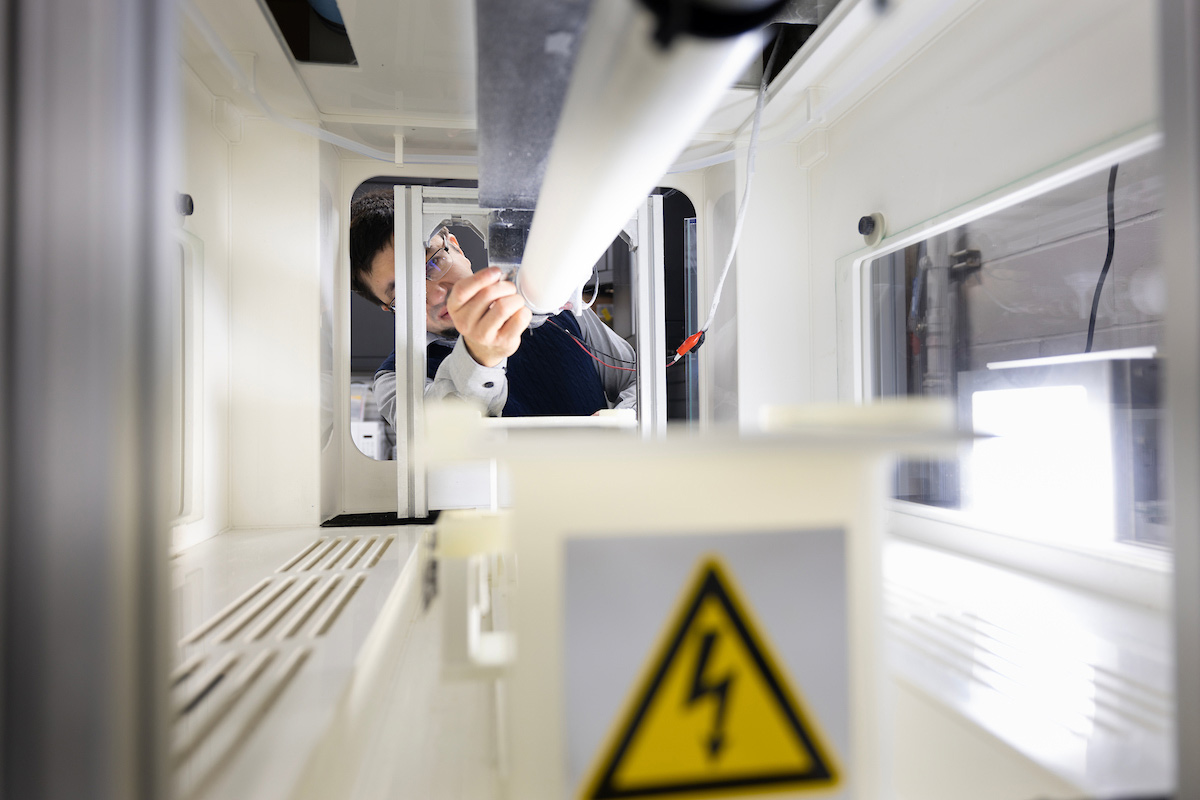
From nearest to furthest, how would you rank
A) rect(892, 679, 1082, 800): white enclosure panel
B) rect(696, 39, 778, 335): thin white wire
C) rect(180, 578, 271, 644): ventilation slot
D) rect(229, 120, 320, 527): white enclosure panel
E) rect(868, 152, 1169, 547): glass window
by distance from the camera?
rect(892, 679, 1082, 800): white enclosure panel
rect(180, 578, 271, 644): ventilation slot
rect(868, 152, 1169, 547): glass window
rect(696, 39, 778, 335): thin white wire
rect(229, 120, 320, 527): white enclosure panel

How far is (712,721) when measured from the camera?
33 cm

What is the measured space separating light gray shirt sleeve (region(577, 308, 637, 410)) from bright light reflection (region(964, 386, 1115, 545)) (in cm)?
95

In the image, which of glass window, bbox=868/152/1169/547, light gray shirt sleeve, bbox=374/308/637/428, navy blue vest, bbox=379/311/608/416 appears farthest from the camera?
navy blue vest, bbox=379/311/608/416

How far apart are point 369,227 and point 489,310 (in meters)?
0.62

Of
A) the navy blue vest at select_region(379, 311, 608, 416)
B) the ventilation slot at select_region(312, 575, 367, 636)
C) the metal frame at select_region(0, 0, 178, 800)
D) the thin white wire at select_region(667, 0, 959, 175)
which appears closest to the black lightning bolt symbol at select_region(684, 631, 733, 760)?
the metal frame at select_region(0, 0, 178, 800)

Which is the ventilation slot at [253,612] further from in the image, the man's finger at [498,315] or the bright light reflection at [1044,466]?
the bright light reflection at [1044,466]

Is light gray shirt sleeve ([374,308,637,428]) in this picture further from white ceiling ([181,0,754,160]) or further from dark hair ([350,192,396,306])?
white ceiling ([181,0,754,160])

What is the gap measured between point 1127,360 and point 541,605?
926 mm

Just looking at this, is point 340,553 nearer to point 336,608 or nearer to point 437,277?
point 336,608

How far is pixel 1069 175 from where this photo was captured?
0.90 metres

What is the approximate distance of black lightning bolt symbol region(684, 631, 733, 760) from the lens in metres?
0.33

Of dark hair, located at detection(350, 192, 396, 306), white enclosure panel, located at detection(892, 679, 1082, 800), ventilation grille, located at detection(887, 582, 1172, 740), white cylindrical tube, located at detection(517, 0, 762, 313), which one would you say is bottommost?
white enclosure panel, located at detection(892, 679, 1082, 800)

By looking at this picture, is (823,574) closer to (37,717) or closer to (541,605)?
(541,605)

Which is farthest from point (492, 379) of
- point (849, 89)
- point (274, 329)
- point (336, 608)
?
point (849, 89)
